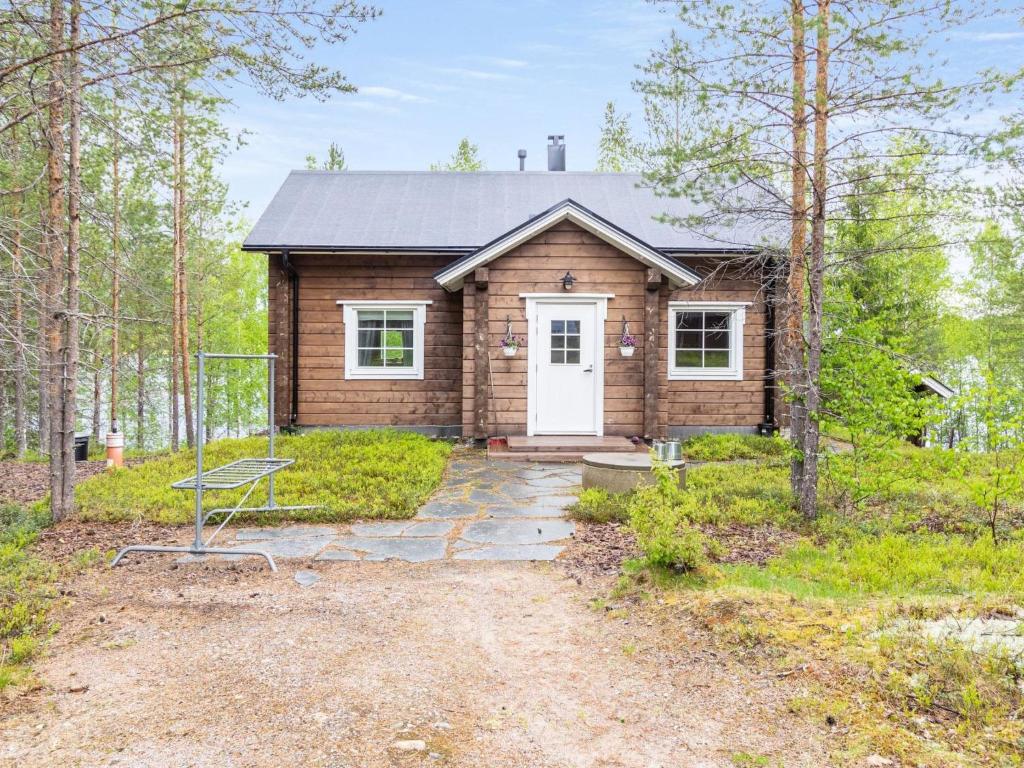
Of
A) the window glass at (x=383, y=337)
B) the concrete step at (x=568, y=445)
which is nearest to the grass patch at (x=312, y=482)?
the concrete step at (x=568, y=445)

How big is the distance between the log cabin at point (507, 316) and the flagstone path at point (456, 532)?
2826 mm

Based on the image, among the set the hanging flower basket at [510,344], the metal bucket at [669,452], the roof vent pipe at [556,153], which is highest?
the roof vent pipe at [556,153]

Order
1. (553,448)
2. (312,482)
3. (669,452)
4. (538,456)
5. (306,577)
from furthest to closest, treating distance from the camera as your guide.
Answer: (553,448), (538,456), (312,482), (669,452), (306,577)

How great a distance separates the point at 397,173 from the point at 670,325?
22.7 feet

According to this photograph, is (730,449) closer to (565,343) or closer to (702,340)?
(702,340)

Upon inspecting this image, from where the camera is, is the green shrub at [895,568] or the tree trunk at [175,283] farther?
the tree trunk at [175,283]

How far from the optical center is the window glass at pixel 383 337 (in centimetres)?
1177

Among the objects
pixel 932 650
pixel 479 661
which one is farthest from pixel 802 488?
pixel 479 661

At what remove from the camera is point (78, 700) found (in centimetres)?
290

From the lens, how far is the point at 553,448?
31.7 ft

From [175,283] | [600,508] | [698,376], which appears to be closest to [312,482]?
[600,508]

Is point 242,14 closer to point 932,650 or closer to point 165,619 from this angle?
point 165,619

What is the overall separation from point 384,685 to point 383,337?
920cm

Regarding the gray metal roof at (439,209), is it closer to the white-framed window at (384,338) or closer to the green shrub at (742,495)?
the white-framed window at (384,338)
